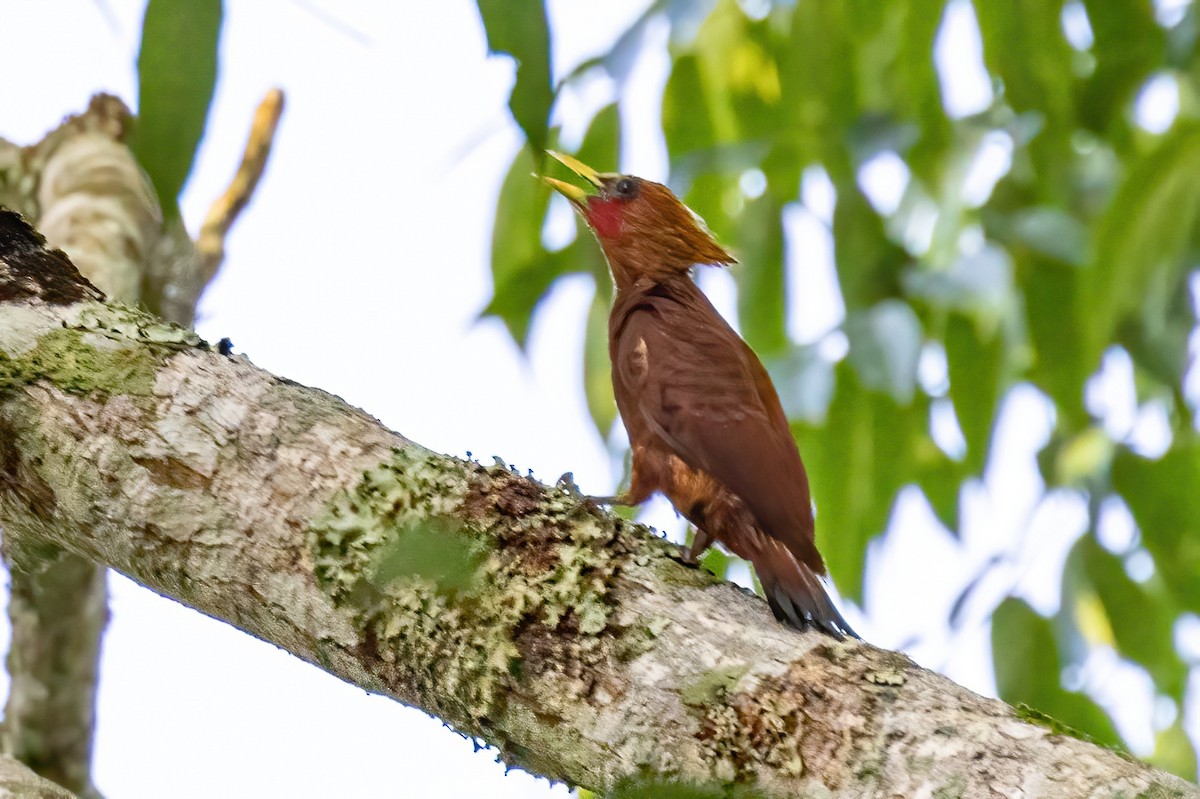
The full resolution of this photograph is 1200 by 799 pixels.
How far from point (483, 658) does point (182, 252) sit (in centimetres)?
191

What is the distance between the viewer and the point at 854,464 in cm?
289

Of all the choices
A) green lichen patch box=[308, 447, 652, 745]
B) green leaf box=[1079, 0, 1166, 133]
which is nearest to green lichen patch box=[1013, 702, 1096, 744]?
green lichen patch box=[308, 447, 652, 745]

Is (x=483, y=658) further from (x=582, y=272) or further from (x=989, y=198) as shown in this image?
(x=989, y=198)

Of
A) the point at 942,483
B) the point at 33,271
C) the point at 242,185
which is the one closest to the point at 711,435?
the point at 33,271

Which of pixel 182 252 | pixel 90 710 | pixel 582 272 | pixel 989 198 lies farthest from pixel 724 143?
pixel 90 710

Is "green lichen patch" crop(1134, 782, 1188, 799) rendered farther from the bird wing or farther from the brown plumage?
the bird wing

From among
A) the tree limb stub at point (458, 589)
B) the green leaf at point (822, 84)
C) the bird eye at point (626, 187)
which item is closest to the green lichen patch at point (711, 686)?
the tree limb stub at point (458, 589)

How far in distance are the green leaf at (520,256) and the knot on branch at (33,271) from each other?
128 centimetres

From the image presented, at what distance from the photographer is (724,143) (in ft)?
9.75

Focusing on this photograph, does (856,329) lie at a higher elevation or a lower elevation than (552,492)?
higher

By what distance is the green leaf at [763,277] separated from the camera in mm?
2943

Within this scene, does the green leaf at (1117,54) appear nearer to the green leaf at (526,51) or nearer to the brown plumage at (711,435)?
the brown plumage at (711,435)

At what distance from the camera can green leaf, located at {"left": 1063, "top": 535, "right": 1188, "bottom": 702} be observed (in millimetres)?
2932

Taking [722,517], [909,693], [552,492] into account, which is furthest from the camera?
[722,517]
